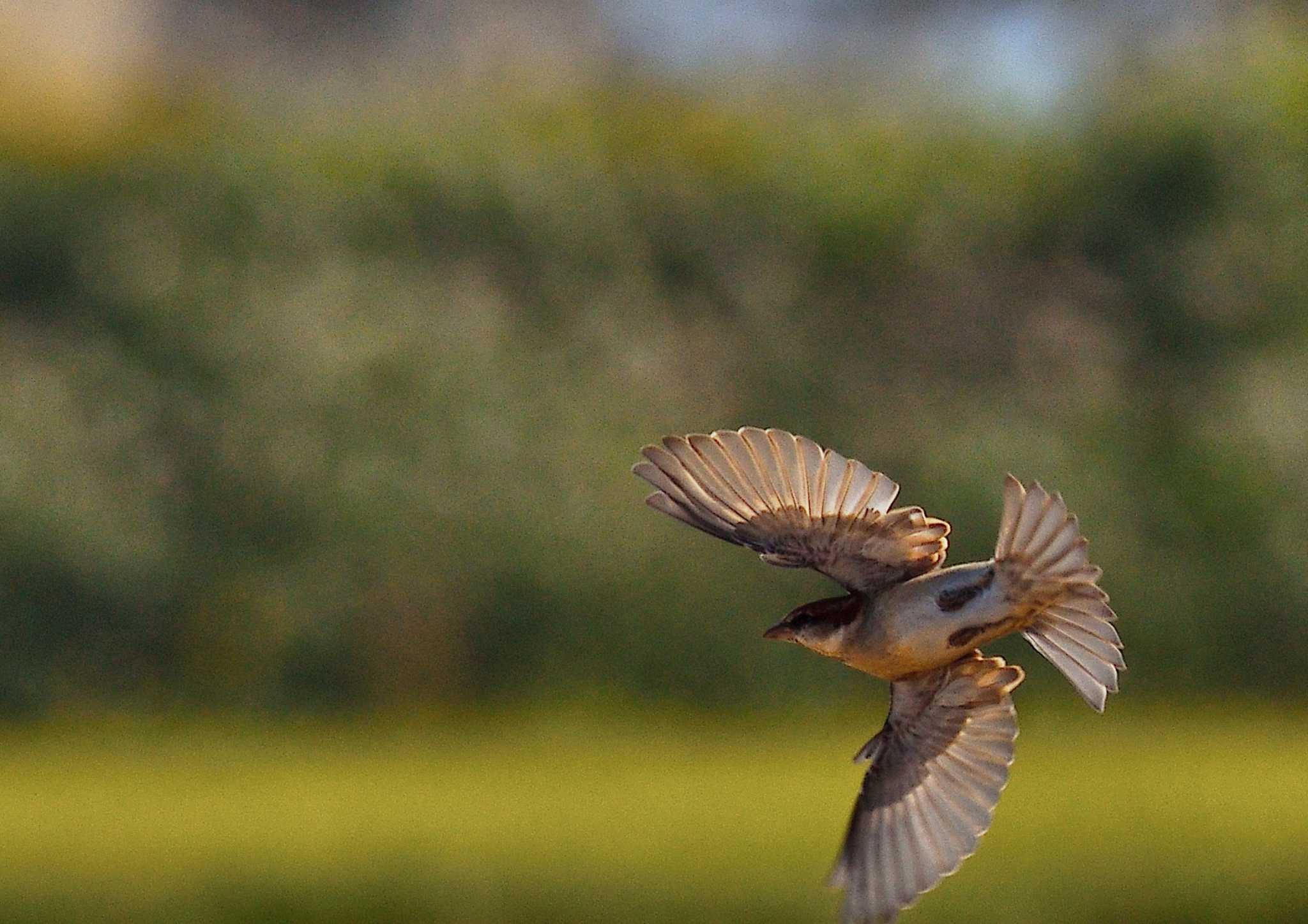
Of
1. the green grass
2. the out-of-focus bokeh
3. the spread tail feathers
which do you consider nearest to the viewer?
the spread tail feathers

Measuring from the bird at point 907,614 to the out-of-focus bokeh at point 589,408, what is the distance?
2977mm

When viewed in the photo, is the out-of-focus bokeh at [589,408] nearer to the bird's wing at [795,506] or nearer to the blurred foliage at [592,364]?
the blurred foliage at [592,364]

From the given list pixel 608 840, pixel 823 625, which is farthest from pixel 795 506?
pixel 608 840

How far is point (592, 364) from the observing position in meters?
5.91

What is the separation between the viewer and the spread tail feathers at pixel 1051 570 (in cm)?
134

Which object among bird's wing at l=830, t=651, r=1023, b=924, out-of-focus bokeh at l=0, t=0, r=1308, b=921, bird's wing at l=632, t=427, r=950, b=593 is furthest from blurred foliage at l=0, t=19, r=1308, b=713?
bird's wing at l=632, t=427, r=950, b=593

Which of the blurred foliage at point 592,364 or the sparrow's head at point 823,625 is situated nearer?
the sparrow's head at point 823,625

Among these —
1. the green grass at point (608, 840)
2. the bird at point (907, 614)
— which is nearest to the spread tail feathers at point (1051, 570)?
the bird at point (907, 614)

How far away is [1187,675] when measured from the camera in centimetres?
554

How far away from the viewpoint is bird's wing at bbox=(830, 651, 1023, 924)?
148cm

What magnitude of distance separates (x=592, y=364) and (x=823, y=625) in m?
4.56

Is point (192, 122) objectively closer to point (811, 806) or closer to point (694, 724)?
point (694, 724)

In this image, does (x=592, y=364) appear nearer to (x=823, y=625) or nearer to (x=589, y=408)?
(x=589, y=408)

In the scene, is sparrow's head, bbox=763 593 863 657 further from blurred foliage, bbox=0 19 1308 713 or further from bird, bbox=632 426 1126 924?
blurred foliage, bbox=0 19 1308 713
